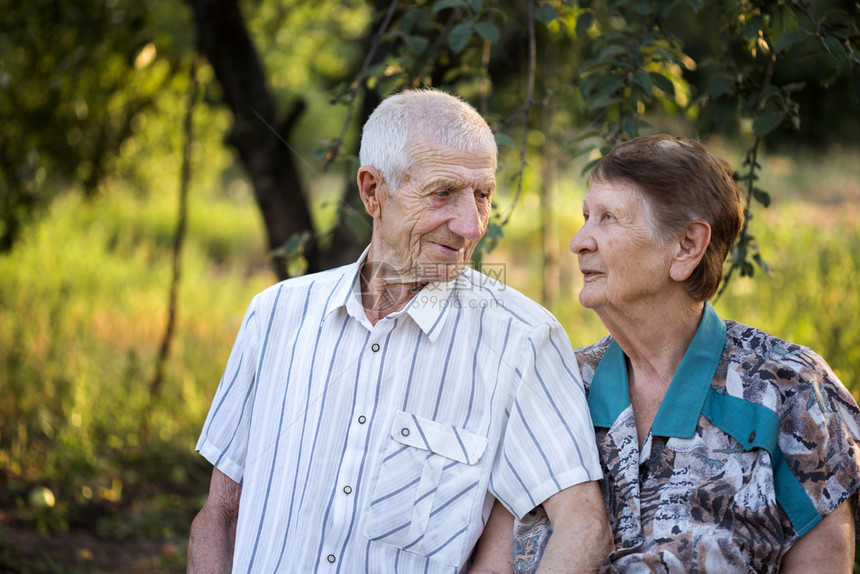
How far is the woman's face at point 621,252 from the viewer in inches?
67.2

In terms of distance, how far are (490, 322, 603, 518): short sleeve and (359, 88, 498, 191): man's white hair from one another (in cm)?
48

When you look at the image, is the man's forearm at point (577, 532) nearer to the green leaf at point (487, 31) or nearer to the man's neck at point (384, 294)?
the man's neck at point (384, 294)

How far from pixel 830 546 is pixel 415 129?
125 centimetres

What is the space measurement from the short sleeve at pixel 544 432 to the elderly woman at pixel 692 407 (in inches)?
2.5

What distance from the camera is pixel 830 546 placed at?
5.03 ft

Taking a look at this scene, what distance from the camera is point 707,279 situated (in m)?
1.74

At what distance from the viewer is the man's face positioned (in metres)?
1.81

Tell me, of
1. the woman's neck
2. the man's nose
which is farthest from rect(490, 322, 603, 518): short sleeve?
the man's nose

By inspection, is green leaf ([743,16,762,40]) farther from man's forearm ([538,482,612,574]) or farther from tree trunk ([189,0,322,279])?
tree trunk ([189,0,322,279])

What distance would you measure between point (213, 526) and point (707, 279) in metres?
1.33

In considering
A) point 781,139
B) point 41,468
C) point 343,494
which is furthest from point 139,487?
point 781,139

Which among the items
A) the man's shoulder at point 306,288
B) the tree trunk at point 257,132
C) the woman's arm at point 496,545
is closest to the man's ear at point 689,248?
the woman's arm at point 496,545

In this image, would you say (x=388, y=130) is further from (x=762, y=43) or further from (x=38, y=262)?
(x=38, y=262)

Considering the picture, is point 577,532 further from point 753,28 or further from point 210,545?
point 753,28
